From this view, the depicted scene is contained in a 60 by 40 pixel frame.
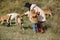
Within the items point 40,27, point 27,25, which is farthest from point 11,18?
point 40,27

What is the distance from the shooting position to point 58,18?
564 centimetres

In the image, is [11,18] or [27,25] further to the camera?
[11,18]

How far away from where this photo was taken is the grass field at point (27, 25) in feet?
16.5

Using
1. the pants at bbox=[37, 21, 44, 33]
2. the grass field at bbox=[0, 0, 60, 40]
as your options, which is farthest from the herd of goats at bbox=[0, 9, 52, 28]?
the pants at bbox=[37, 21, 44, 33]

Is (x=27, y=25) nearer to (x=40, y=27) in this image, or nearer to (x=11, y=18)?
(x=40, y=27)

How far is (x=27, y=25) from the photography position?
545 cm

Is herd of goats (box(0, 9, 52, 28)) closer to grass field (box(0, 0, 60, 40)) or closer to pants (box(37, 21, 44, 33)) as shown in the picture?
grass field (box(0, 0, 60, 40))

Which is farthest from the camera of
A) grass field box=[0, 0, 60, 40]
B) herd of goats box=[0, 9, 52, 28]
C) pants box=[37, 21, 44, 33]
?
herd of goats box=[0, 9, 52, 28]

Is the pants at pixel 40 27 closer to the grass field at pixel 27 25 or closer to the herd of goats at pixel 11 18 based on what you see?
the grass field at pixel 27 25

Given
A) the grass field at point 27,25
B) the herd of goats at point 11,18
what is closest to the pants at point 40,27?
the grass field at point 27,25

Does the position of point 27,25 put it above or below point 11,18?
below

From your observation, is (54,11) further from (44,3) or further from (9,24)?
(9,24)

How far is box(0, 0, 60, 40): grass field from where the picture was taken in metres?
5.04

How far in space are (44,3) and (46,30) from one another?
3.29 feet
